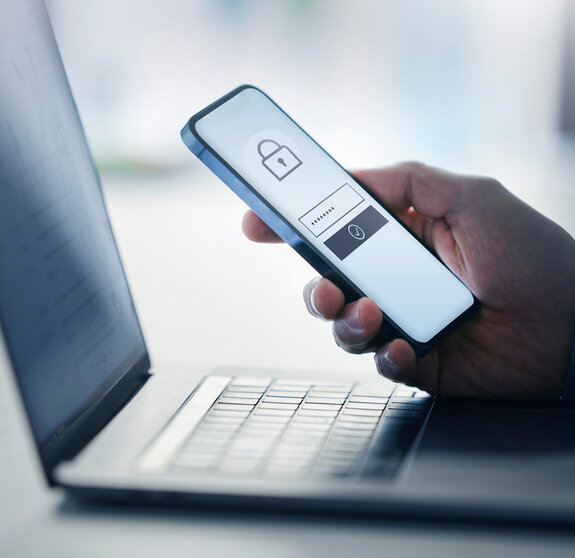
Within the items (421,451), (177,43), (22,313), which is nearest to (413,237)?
(421,451)

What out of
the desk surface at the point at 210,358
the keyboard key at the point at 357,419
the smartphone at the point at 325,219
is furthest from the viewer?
the smartphone at the point at 325,219

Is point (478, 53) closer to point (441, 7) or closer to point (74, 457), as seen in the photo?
point (441, 7)

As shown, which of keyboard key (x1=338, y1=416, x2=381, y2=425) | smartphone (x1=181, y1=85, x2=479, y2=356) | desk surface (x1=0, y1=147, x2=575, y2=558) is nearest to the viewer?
desk surface (x1=0, y1=147, x2=575, y2=558)

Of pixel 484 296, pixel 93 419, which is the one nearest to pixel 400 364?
pixel 484 296

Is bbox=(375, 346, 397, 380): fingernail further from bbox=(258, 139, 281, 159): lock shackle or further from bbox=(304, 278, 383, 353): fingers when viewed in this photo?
bbox=(258, 139, 281, 159): lock shackle

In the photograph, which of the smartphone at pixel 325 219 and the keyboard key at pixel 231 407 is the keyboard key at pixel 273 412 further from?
the smartphone at pixel 325 219

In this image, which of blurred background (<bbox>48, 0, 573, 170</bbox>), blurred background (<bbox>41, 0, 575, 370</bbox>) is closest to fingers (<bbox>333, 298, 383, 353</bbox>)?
blurred background (<bbox>41, 0, 575, 370</bbox>)

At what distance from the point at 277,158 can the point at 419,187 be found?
0.15 metres

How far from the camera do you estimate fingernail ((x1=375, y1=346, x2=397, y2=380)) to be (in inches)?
22.7

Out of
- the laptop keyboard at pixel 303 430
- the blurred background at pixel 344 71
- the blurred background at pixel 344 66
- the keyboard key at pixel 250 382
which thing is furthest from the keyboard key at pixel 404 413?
the blurred background at pixel 344 66

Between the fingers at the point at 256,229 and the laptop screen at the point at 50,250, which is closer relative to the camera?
the laptop screen at the point at 50,250

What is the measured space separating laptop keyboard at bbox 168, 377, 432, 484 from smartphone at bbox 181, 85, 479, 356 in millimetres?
73

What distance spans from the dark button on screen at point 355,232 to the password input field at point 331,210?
10 millimetres

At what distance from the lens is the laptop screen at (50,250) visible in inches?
16.5
